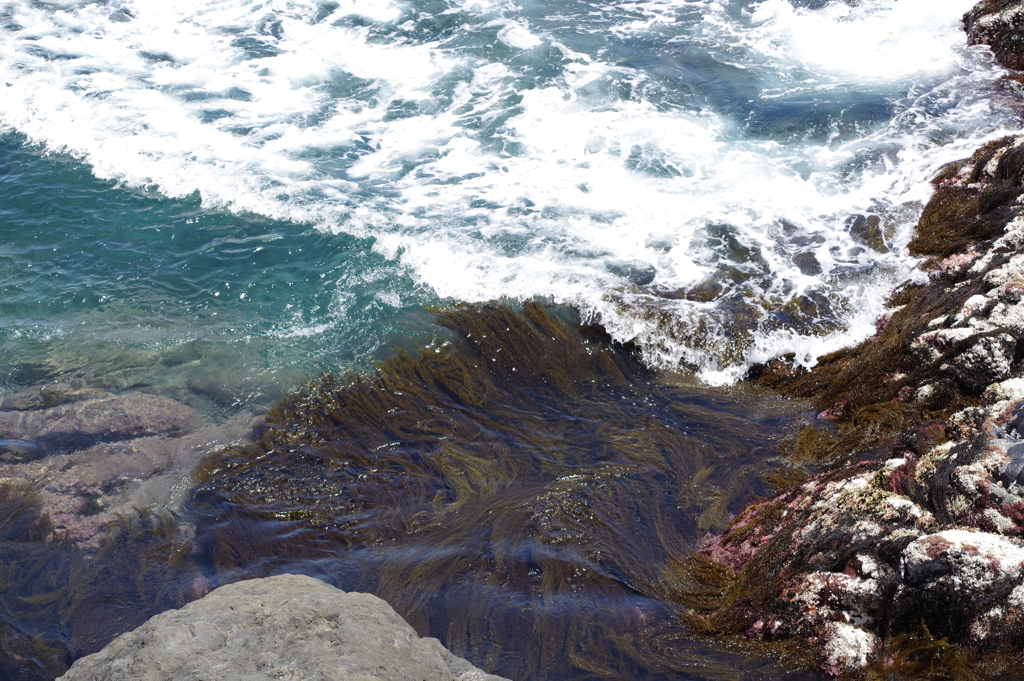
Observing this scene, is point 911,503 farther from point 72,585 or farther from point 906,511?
point 72,585

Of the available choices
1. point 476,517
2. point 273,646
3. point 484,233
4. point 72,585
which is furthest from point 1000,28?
point 72,585

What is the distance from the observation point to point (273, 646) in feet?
9.26

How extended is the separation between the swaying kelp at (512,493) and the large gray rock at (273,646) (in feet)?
3.12

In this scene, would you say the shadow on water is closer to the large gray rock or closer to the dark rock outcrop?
the large gray rock

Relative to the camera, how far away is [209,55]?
11.5 metres

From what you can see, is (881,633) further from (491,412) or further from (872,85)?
(872,85)

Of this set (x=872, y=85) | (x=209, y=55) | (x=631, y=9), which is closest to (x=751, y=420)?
(x=872, y=85)

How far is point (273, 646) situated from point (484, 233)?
5858mm

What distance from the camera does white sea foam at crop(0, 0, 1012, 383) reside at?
718cm

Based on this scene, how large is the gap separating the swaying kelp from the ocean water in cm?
3

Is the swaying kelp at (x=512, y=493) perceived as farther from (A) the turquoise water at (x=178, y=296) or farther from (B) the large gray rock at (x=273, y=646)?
(B) the large gray rock at (x=273, y=646)

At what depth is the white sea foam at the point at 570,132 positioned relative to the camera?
7.18 meters

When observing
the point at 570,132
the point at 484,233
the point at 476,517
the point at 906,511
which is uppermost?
the point at 570,132

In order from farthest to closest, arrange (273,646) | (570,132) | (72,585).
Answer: (570,132), (72,585), (273,646)
